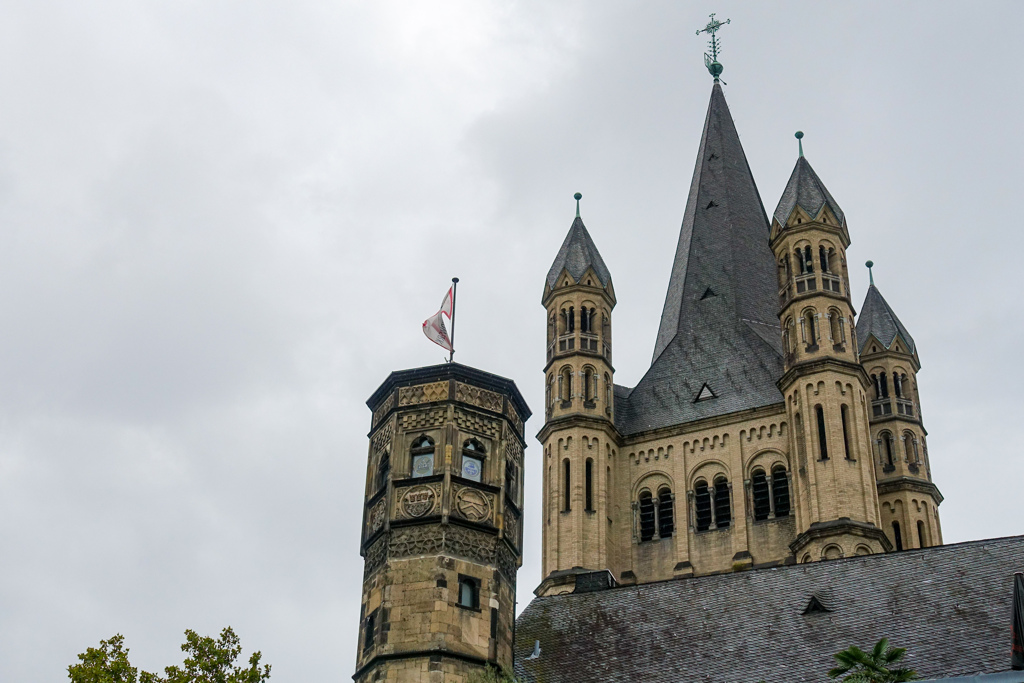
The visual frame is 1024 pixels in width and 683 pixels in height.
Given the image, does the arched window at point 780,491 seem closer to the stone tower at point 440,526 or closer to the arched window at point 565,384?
the arched window at point 565,384

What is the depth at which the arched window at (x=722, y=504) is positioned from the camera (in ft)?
209

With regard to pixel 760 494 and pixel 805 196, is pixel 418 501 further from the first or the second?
pixel 805 196

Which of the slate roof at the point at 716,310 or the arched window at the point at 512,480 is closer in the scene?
the arched window at the point at 512,480

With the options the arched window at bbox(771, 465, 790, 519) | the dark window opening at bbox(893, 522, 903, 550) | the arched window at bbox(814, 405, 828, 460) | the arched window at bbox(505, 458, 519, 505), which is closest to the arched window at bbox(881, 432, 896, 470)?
the dark window opening at bbox(893, 522, 903, 550)

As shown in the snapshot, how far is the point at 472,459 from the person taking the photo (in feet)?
123

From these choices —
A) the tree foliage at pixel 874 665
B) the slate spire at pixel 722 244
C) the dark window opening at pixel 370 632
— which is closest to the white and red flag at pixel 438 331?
the dark window opening at pixel 370 632

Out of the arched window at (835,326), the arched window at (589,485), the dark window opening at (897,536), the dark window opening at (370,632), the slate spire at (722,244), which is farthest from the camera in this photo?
the slate spire at (722,244)

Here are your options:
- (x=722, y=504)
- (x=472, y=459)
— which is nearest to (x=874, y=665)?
(x=472, y=459)

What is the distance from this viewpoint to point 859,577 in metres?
38.2

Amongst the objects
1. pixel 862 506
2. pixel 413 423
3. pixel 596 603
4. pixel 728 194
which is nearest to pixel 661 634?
pixel 596 603

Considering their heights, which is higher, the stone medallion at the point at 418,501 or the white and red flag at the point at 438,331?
the white and red flag at the point at 438,331

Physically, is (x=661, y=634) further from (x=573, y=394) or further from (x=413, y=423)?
(x=573, y=394)

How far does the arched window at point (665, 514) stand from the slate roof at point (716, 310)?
10.8 feet

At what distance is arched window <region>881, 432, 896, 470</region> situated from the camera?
225ft
